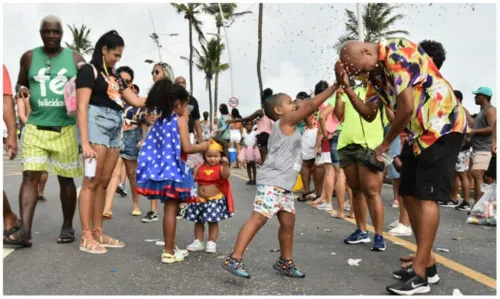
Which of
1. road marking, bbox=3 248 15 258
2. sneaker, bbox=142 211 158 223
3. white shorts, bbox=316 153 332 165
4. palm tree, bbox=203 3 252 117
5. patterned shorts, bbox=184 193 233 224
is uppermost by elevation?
palm tree, bbox=203 3 252 117

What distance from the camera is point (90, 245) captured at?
4719 millimetres

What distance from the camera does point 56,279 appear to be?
3.83 meters

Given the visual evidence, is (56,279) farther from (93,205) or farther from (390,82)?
(390,82)

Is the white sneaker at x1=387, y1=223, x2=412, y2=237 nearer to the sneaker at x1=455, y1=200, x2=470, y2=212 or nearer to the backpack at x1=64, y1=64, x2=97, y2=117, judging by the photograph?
the sneaker at x1=455, y1=200, x2=470, y2=212

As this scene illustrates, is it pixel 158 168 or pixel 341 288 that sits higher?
pixel 158 168

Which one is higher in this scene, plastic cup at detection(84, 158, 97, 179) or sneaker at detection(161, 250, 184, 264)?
plastic cup at detection(84, 158, 97, 179)

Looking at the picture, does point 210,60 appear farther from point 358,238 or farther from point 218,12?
point 358,238

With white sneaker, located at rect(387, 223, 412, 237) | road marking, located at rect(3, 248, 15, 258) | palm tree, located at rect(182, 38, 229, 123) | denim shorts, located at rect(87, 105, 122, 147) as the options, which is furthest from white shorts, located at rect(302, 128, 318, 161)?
palm tree, located at rect(182, 38, 229, 123)

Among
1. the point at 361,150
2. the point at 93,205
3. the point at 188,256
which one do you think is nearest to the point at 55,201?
the point at 93,205

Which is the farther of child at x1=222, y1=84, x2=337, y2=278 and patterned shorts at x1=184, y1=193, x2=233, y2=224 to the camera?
patterned shorts at x1=184, y1=193, x2=233, y2=224

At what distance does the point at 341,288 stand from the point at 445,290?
2.33ft

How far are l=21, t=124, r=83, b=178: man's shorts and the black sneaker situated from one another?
3.12 meters

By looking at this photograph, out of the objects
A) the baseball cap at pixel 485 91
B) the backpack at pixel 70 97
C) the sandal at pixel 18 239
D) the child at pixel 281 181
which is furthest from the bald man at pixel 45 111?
the baseball cap at pixel 485 91

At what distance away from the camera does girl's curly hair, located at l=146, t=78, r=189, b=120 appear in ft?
15.0
